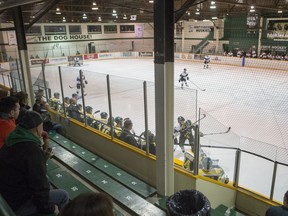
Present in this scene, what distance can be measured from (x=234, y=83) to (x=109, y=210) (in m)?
16.1

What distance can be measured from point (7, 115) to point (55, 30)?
28777 mm

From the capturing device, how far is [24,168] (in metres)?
1.87

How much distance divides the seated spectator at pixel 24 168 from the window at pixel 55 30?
28843 mm

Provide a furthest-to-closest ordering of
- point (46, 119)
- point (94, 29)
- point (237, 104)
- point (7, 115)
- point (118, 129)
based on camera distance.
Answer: point (94, 29) → point (237, 104) → point (46, 119) → point (118, 129) → point (7, 115)

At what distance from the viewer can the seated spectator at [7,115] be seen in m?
2.61

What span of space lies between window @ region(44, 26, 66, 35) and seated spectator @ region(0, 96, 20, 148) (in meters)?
27.9

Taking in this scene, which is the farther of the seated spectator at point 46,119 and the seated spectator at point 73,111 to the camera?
the seated spectator at point 73,111

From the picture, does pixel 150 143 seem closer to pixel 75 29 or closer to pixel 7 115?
pixel 7 115

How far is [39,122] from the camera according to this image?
2.01m

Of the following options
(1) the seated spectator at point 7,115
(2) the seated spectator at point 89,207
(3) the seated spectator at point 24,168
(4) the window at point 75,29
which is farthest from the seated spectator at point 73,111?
(4) the window at point 75,29

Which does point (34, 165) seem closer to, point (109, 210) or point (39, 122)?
point (39, 122)

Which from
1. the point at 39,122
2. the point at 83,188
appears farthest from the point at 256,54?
the point at 39,122

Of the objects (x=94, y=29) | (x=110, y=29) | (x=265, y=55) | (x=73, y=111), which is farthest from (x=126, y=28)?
(x=73, y=111)

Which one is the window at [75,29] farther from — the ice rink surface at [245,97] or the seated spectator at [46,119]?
the seated spectator at [46,119]
